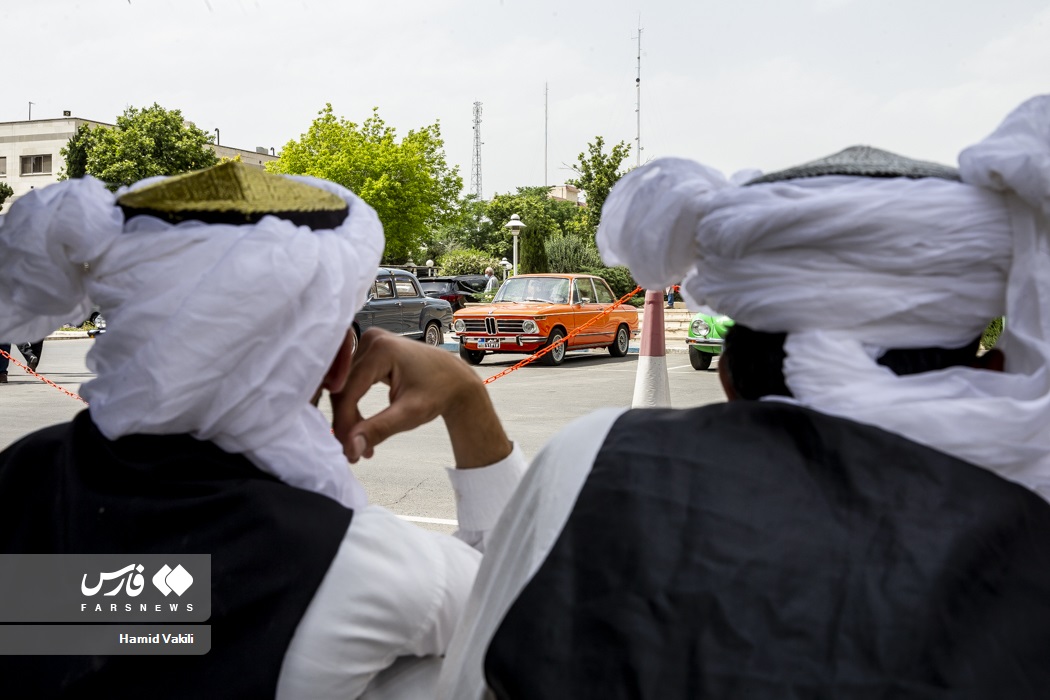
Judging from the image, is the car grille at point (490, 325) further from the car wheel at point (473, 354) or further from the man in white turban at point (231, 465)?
the man in white turban at point (231, 465)

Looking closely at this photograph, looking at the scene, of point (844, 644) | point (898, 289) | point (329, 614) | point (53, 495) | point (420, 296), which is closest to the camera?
point (844, 644)

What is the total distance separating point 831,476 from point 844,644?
0.56 feet

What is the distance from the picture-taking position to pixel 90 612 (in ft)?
4.40

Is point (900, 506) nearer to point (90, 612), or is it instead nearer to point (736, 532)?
point (736, 532)

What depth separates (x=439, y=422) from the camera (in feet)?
31.8

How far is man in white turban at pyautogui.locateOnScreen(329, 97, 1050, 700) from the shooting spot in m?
0.93

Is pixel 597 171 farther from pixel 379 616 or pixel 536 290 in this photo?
pixel 379 616

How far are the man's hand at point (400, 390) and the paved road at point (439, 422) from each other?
222 centimetres

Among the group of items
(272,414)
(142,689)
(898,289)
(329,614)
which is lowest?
(142,689)

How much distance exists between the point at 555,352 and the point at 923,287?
626 inches

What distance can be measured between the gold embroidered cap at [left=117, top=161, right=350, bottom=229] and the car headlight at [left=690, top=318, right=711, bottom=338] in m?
14.0

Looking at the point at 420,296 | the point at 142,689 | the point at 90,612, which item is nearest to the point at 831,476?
the point at 142,689

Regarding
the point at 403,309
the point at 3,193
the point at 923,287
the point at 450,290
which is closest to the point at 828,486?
the point at 923,287

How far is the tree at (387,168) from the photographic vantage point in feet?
126
